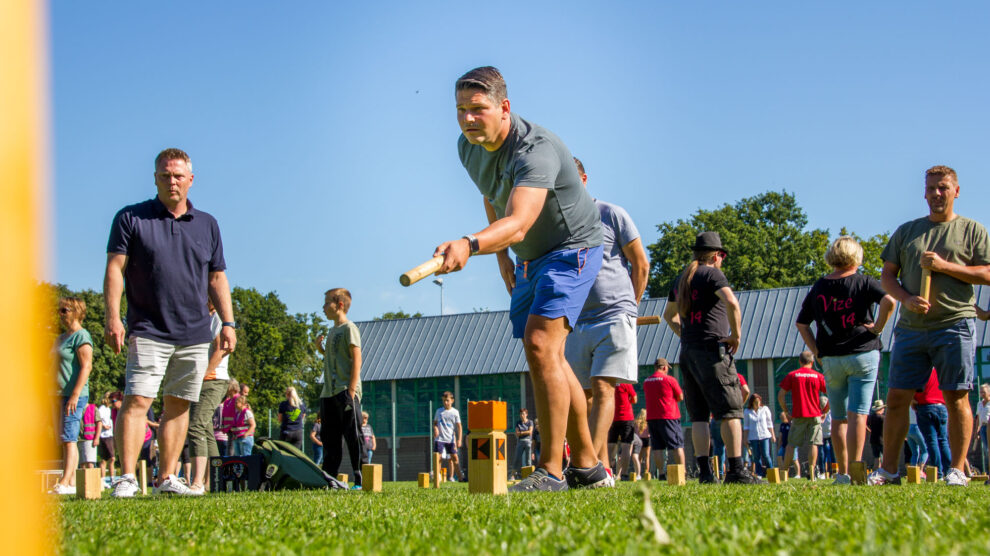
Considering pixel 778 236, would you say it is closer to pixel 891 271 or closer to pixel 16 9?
pixel 891 271

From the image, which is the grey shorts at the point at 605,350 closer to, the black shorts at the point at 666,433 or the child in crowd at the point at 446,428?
the black shorts at the point at 666,433

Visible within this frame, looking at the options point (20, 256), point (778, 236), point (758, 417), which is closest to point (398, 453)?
point (758, 417)

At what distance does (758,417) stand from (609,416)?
15672mm

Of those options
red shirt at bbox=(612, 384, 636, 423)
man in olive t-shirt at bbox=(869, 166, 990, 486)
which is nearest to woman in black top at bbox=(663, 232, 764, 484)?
man in olive t-shirt at bbox=(869, 166, 990, 486)

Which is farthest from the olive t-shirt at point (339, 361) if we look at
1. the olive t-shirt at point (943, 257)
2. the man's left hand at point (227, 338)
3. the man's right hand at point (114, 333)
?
the olive t-shirt at point (943, 257)

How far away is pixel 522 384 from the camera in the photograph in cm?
3850

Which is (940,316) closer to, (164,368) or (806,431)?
(164,368)

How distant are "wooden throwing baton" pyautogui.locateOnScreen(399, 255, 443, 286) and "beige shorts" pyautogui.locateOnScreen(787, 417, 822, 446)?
36.1 feet

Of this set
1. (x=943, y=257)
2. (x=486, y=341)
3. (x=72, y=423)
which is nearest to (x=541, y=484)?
(x=943, y=257)

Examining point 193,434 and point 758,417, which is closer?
point 193,434

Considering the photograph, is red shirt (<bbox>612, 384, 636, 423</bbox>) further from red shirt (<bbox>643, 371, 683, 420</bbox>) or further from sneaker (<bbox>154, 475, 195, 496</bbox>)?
sneaker (<bbox>154, 475, 195, 496</bbox>)

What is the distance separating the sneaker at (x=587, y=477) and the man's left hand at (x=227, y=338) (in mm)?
2874

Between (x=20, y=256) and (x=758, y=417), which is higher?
(x=20, y=256)

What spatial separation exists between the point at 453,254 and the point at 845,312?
16.8ft
